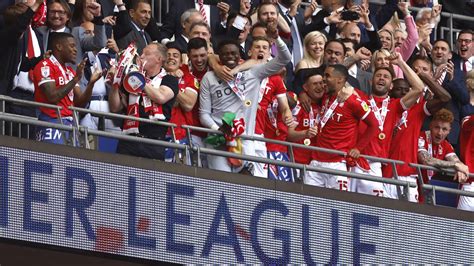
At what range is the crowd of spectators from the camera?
1819cm

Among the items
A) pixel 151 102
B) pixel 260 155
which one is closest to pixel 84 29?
pixel 151 102

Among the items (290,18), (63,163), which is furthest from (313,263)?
(290,18)

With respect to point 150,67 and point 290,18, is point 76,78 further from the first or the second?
point 290,18

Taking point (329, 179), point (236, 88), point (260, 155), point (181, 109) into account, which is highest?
point (236, 88)

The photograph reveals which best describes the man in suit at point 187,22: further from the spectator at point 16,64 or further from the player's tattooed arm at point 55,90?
the player's tattooed arm at point 55,90

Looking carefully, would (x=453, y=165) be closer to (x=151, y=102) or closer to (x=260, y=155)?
(x=260, y=155)

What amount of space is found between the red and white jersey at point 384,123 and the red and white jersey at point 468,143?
101 centimetres

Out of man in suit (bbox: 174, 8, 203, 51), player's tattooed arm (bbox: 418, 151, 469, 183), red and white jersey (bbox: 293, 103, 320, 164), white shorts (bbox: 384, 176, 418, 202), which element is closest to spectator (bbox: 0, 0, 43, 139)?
man in suit (bbox: 174, 8, 203, 51)

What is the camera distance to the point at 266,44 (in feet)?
63.9

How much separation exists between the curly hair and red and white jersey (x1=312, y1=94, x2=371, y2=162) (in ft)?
3.74

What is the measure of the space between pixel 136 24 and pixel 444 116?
131 inches

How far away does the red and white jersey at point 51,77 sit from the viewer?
17891mm

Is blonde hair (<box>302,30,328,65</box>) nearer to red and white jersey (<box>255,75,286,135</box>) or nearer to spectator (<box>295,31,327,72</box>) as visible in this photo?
spectator (<box>295,31,327,72</box>)

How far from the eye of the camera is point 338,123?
1948 cm
